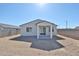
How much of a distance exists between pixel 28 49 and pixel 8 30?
865 mm

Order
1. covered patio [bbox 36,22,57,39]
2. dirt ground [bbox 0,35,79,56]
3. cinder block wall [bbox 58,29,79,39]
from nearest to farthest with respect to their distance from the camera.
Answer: dirt ground [bbox 0,35,79,56] < cinder block wall [bbox 58,29,79,39] < covered patio [bbox 36,22,57,39]

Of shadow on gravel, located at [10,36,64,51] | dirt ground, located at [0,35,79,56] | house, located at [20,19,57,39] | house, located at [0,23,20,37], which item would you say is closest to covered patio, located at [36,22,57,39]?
house, located at [20,19,57,39]

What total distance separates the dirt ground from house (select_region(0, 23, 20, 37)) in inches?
6.8

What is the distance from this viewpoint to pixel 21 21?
4402 millimetres

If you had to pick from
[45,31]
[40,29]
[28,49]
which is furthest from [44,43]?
[40,29]

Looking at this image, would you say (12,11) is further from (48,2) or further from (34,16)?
(48,2)

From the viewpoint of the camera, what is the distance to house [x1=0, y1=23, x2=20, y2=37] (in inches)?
179

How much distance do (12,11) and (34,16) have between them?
2.03 ft

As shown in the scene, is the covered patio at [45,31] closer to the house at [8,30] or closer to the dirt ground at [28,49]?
the dirt ground at [28,49]

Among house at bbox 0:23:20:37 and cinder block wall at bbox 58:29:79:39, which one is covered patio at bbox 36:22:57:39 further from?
house at bbox 0:23:20:37

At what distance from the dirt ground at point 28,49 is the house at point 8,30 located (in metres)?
0.17

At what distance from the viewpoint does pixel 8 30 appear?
4.79 m

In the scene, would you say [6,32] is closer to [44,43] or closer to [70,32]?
[44,43]

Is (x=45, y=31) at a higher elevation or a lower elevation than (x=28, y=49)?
higher
